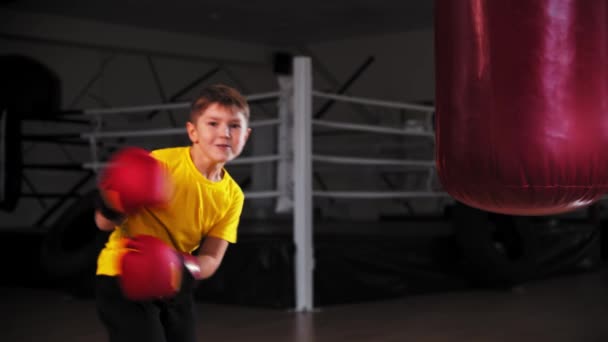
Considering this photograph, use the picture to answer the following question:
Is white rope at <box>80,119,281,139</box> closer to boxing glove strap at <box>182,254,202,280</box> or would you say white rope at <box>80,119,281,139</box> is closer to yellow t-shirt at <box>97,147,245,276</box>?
yellow t-shirt at <box>97,147,245,276</box>

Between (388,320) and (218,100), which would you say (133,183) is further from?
(388,320)

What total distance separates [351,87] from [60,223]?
6.04 metres

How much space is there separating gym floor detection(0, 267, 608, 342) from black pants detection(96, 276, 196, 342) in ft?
4.27

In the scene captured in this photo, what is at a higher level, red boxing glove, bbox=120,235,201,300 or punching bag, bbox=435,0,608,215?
punching bag, bbox=435,0,608,215

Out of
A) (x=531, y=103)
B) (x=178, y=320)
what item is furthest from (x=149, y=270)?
(x=531, y=103)

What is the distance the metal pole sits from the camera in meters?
3.88

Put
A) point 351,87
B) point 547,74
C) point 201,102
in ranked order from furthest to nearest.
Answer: point 351,87
point 547,74
point 201,102

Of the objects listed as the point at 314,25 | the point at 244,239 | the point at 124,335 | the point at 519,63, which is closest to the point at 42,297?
the point at 244,239

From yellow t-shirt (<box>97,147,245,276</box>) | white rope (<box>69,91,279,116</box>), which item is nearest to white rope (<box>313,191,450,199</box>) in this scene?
white rope (<box>69,91,279,116</box>)

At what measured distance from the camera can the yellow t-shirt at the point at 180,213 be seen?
72.5 inches

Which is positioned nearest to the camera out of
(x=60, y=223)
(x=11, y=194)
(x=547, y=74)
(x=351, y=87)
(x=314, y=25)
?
(x=547, y=74)

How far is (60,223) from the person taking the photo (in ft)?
14.4

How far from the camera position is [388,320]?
3637 mm

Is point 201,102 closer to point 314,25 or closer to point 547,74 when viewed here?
point 547,74
